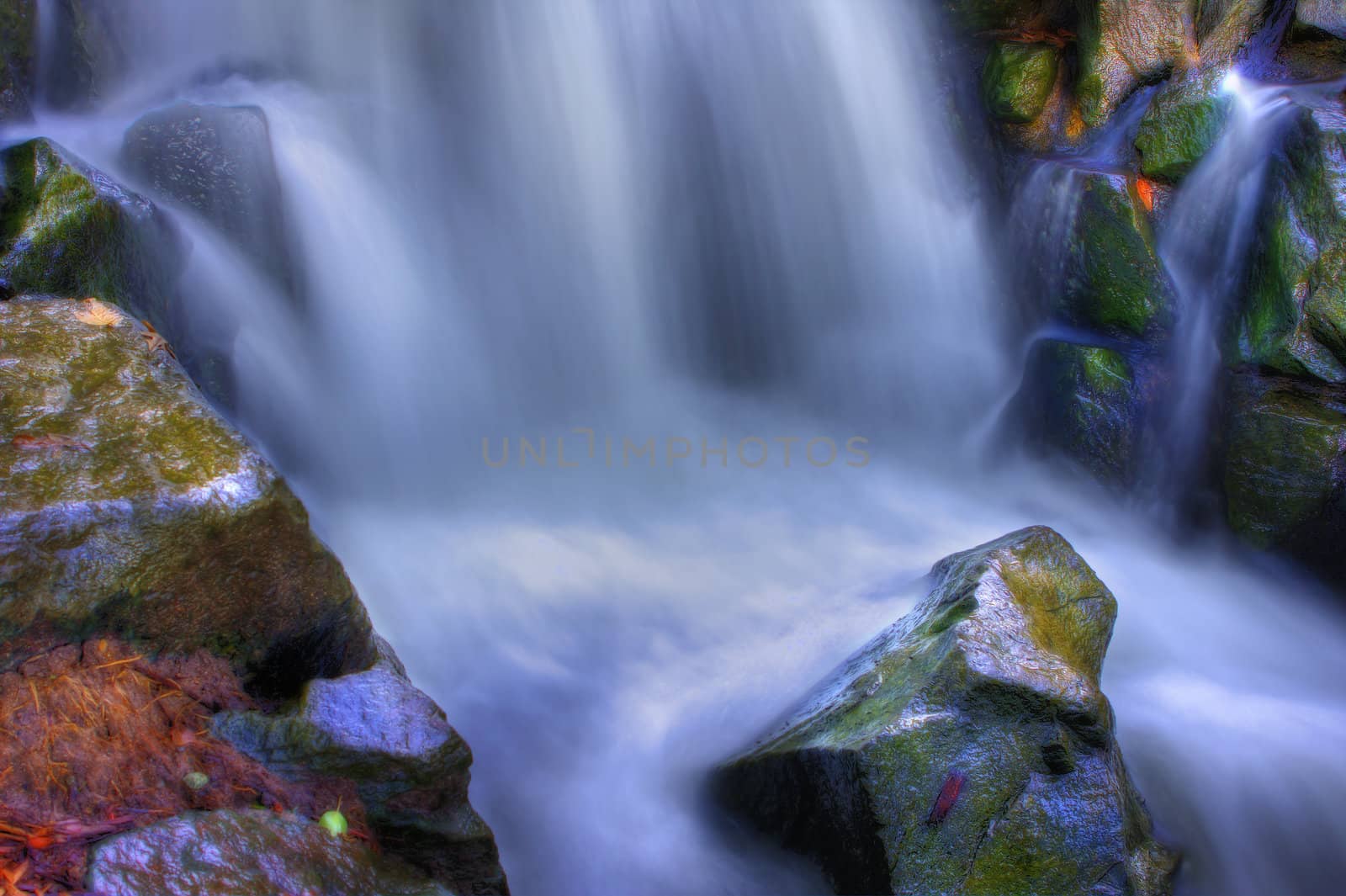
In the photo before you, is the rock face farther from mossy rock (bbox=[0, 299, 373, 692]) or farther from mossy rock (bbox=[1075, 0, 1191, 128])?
mossy rock (bbox=[1075, 0, 1191, 128])

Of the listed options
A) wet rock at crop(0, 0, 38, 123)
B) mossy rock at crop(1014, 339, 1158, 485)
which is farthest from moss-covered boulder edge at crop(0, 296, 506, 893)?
mossy rock at crop(1014, 339, 1158, 485)

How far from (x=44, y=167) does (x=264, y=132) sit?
1.69 meters

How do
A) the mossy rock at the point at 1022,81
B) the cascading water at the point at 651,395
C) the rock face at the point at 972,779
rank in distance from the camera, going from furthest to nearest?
the mossy rock at the point at 1022,81
the cascading water at the point at 651,395
the rock face at the point at 972,779

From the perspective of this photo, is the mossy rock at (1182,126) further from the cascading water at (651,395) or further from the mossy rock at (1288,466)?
the mossy rock at (1288,466)

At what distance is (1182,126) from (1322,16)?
1013 mm

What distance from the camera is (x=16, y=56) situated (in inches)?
168

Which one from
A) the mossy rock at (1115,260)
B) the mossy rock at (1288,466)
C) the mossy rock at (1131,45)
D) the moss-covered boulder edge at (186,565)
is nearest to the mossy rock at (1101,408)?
the mossy rock at (1115,260)

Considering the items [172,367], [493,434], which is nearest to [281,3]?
[493,434]

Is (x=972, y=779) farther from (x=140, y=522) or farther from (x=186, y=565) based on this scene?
(x=140, y=522)

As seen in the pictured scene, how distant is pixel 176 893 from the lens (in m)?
1.55

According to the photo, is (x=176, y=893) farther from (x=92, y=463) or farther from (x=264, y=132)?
(x=264, y=132)

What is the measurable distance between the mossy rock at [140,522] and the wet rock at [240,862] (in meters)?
0.63

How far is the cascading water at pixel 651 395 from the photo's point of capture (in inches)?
138

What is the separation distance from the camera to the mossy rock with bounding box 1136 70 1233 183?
17.3 feet
